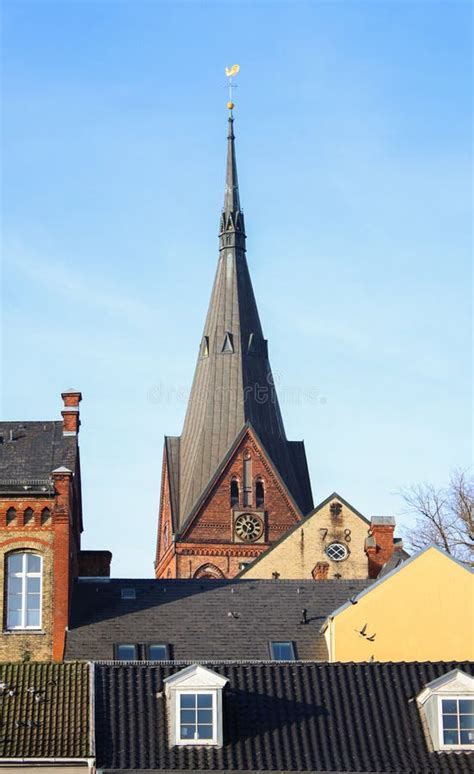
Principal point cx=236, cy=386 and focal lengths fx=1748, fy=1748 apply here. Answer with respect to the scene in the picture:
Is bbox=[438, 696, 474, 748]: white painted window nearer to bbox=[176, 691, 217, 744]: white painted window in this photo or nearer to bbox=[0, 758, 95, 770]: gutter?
bbox=[176, 691, 217, 744]: white painted window

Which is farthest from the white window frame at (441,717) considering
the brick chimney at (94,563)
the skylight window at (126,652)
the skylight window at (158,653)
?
the brick chimney at (94,563)

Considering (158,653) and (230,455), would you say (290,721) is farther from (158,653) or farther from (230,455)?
(230,455)

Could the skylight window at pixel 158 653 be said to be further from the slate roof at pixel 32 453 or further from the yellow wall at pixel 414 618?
the slate roof at pixel 32 453

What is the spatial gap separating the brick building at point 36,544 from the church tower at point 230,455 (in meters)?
33.4

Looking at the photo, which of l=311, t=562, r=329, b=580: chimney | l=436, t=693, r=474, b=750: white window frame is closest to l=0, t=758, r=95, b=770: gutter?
l=436, t=693, r=474, b=750: white window frame

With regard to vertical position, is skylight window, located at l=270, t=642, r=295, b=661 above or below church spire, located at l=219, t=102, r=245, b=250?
below

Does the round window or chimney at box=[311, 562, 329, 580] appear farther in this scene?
the round window

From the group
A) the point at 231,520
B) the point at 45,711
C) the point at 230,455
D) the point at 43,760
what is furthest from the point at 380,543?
the point at 43,760

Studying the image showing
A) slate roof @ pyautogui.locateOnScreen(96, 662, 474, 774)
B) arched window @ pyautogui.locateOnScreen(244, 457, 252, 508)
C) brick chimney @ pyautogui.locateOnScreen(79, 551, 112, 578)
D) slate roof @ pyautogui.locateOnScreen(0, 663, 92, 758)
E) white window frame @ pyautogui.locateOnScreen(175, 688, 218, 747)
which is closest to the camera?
slate roof @ pyautogui.locateOnScreen(96, 662, 474, 774)

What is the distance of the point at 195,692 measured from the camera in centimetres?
3884

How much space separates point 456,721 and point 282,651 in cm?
1557

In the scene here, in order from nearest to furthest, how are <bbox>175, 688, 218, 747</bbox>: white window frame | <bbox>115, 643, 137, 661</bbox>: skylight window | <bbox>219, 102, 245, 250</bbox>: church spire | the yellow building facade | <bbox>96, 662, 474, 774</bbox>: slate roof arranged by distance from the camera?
1. <bbox>96, 662, 474, 774</bbox>: slate roof
2. <bbox>175, 688, 218, 747</bbox>: white window frame
3. <bbox>115, 643, 137, 661</bbox>: skylight window
4. the yellow building facade
5. <bbox>219, 102, 245, 250</bbox>: church spire

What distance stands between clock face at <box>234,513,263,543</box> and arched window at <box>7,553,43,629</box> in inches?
1446

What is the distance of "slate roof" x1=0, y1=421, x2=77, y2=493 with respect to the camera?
56.8 m
